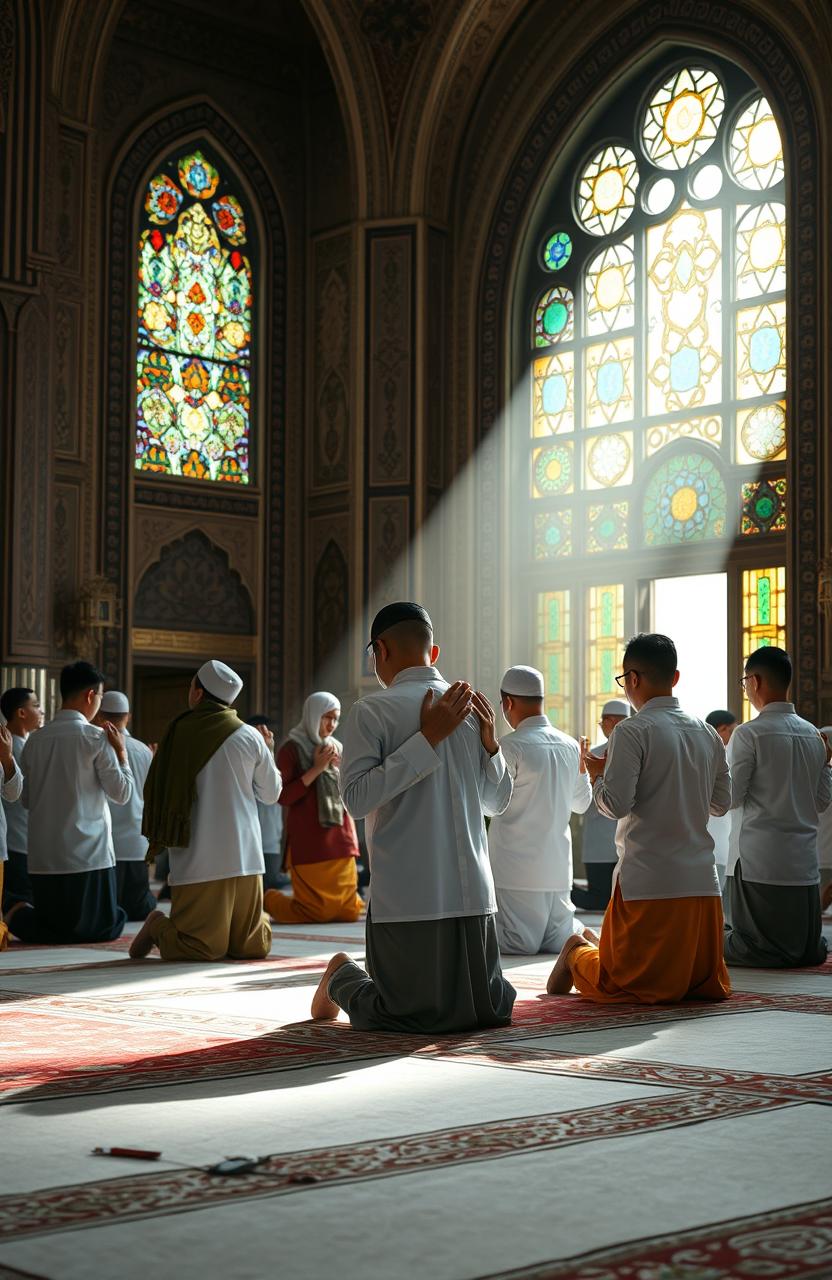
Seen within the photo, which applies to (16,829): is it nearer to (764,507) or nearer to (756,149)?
(764,507)

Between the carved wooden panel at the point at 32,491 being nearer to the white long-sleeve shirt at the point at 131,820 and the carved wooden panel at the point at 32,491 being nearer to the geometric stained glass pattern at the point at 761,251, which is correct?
the white long-sleeve shirt at the point at 131,820

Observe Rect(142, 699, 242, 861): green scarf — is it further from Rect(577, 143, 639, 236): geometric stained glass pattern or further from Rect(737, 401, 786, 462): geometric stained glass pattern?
Rect(577, 143, 639, 236): geometric stained glass pattern

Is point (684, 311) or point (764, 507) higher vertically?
point (684, 311)

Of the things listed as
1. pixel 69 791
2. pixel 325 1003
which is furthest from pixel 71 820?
pixel 325 1003

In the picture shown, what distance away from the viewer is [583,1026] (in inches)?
169

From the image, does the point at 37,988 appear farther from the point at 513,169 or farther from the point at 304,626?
the point at 513,169

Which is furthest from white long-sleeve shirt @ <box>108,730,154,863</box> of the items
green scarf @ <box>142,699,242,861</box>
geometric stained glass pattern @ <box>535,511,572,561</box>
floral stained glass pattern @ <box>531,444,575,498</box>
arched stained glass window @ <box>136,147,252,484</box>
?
floral stained glass pattern @ <box>531,444,575,498</box>

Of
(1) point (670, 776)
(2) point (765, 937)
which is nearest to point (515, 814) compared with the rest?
(2) point (765, 937)

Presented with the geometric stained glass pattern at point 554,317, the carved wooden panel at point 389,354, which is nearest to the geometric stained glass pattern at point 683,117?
the geometric stained glass pattern at point 554,317

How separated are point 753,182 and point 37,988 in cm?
860

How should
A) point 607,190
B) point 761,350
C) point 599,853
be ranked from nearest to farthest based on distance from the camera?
point 599,853, point 761,350, point 607,190

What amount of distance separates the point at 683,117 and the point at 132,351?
459cm

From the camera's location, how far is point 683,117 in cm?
1216

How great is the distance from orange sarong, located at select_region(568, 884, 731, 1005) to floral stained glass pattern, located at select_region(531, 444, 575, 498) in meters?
8.02
